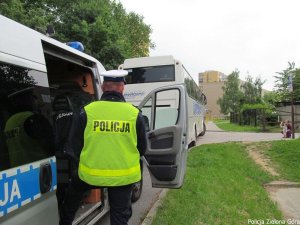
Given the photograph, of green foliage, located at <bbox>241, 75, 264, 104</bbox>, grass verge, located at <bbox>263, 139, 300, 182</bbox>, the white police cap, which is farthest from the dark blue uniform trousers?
green foliage, located at <bbox>241, 75, 264, 104</bbox>

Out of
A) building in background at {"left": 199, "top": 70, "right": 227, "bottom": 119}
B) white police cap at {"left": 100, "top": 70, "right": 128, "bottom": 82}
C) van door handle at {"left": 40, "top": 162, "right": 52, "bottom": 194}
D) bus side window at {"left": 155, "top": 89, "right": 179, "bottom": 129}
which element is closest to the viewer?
van door handle at {"left": 40, "top": 162, "right": 52, "bottom": 194}

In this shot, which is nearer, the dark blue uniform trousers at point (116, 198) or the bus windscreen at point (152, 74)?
the dark blue uniform trousers at point (116, 198)

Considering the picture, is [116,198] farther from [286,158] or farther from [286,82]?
[286,82]

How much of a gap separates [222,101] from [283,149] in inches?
2383

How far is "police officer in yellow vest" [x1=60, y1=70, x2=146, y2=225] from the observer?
138 inches

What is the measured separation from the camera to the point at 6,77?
3.11 metres

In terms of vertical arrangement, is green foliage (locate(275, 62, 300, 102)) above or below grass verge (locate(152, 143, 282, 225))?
above

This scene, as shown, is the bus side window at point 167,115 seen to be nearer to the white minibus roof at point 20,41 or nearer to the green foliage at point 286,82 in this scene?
the white minibus roof at point 20,41

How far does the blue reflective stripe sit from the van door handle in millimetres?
53

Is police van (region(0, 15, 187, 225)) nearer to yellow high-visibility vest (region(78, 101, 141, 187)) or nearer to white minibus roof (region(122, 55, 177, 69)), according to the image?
yellow high-visibility vest (region(78, 101, 141, 187))

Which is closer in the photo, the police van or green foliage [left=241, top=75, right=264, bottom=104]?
the police van

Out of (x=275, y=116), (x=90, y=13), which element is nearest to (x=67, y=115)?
(x=90, y=13)

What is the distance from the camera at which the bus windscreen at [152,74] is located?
14.9m

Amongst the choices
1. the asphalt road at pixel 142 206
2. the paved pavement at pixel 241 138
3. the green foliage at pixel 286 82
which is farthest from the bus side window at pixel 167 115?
the green foliage at pixel 286 82
